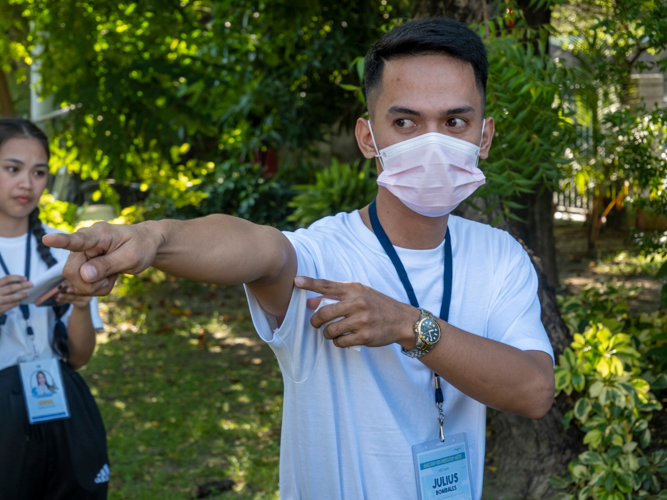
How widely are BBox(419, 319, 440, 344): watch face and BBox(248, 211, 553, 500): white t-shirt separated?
225 millimetres

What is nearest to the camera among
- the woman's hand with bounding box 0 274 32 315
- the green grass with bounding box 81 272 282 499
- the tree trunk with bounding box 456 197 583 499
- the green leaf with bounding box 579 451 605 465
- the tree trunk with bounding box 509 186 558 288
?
the woman's hand with bounding box 0 274 32 315

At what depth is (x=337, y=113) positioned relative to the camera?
22.1 ft

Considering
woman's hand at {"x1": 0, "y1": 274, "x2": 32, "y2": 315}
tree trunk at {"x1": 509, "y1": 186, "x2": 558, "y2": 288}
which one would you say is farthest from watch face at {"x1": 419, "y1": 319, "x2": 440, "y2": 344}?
tree trunk at {"x1": 509, "y1": 186, "x2": 558, "y2": 288}

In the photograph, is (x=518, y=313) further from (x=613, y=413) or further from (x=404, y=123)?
(x=613, y=413)

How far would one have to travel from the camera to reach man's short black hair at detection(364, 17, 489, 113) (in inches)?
66.4

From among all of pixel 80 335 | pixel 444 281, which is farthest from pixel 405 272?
pixel 80 335

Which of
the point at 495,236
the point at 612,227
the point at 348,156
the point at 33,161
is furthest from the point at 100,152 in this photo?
the point at 612,227

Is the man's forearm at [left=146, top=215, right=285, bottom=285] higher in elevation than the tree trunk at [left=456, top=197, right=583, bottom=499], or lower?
higher

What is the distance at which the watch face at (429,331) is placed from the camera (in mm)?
1495

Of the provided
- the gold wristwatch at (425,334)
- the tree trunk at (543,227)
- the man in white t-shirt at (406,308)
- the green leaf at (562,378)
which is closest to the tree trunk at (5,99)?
the tree trunk at (543,227)

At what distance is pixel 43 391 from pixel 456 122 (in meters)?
1.87

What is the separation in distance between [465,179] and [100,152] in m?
4.37

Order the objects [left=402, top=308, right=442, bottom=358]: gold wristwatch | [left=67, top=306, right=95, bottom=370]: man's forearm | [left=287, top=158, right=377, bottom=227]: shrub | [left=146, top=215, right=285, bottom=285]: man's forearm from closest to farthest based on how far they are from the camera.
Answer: [left=146, top=215, right=285, bottom=285]: man's forearm < [left=402, top=308, right=442, bottom=358]: gold wristwatch < [left=67, top=306, right=95, bottom=370]: man's forearm < [left=287, top=158, right=377, bottom=227]: shrub

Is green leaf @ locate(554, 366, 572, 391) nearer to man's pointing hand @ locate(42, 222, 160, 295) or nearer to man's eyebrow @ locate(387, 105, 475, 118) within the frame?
man's eyebrow @ locate(387, 105, 475, 118)
